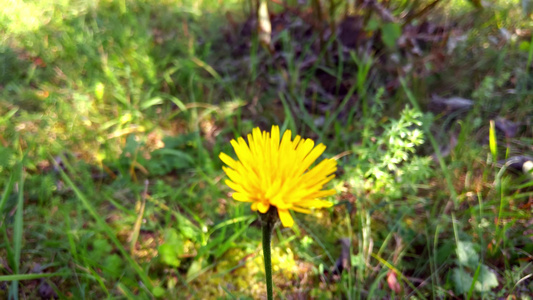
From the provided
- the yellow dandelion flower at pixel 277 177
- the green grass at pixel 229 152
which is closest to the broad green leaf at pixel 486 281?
the green grass at pixel 229 152

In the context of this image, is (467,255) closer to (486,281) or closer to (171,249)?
(486,281)

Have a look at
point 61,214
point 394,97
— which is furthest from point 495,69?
point 61,214

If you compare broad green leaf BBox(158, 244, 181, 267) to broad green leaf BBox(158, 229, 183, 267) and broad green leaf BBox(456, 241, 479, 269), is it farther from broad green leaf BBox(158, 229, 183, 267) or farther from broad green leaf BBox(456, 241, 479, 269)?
broad green leaf BBox(456, 241, 479, 269)

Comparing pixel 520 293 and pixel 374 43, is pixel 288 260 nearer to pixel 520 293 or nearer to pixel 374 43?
pixel 520 293

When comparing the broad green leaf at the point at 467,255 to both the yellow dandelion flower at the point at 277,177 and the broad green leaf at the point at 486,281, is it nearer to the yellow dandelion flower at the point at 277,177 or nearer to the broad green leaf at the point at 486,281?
the broad green leaf at the point at 486,281

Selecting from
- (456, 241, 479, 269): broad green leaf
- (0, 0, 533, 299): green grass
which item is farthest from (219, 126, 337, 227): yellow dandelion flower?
(456, 241, 479, 269): broad green leaf
